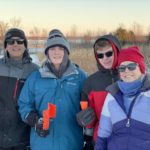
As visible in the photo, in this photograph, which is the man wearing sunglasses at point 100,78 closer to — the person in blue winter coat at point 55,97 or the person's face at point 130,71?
the person in blue winter coat at point 55,97

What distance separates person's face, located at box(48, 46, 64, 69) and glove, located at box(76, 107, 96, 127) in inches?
21.2

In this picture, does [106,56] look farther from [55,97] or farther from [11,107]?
[11,107]

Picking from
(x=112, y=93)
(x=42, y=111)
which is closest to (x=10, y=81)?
(x=42, y=111)

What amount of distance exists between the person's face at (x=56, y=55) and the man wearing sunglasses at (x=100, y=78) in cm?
33

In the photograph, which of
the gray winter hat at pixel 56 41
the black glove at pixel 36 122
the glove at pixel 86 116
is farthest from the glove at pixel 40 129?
the gray winter hat at pixel 56 41

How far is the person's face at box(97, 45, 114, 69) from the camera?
3.78m

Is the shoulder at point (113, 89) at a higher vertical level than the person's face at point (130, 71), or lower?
lower

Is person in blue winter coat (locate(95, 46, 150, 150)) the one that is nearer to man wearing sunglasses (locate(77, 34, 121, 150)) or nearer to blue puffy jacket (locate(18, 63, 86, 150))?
man wearing sunglasses (locate(77, 34, 121, 150))

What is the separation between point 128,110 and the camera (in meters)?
3.27

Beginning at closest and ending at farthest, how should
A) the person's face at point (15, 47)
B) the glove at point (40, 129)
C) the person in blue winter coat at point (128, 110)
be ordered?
the person in blue winter coat at point (128, 110) → the glove at point (40, 129) → the person's face at point (15, 47)

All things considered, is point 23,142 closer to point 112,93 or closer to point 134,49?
point 112,93

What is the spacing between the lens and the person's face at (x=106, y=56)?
149 inches

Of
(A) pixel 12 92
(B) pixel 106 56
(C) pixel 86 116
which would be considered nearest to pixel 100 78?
(B) pixel 106 56

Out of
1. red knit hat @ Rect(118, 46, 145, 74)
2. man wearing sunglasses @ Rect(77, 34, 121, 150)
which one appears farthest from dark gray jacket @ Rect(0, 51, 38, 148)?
red knit hat @ Rect(118, 46, 145, 74)
